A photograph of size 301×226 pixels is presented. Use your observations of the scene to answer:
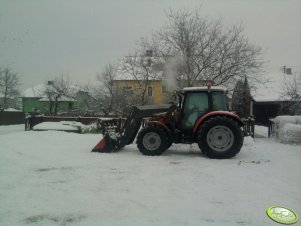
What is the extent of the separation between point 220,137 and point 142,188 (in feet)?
13.0

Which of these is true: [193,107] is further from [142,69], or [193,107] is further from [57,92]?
[57,92]

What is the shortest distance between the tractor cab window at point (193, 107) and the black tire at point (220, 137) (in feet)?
1.87

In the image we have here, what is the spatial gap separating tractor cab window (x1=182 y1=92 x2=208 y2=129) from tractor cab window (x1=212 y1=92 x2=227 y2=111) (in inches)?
7.9

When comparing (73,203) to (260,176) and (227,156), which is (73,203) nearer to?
(260,176)

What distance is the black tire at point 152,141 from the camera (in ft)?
30.5

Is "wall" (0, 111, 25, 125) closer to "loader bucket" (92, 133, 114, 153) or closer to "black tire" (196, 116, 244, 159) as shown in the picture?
"loader bucket" (92, 133, 114, 153)

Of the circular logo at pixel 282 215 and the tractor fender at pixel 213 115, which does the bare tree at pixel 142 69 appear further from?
the circular logo at pixel 282 215

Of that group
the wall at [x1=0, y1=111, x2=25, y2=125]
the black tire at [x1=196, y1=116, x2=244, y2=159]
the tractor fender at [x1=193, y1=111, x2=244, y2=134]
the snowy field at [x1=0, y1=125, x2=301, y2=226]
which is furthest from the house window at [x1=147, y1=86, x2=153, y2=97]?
the snowy field at [x1=0, y1=125, x2=301, y2=226]

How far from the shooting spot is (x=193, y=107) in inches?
378

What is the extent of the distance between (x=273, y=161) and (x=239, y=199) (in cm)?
362

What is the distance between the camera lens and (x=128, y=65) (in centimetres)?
2269

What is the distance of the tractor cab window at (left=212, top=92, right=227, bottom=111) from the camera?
9.50 m

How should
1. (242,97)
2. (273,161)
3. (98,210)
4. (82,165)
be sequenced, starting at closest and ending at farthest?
(98,210)
(82,165)
(273,161)
(242,97)

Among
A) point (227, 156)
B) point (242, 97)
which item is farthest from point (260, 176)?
point (242, 97)
